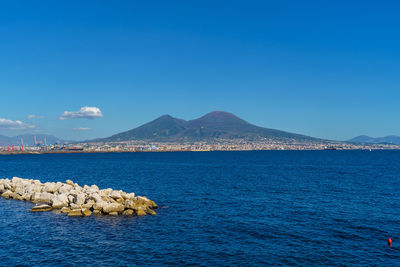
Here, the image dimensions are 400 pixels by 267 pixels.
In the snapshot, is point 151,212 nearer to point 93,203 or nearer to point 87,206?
point 93,203

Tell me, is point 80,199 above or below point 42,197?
above

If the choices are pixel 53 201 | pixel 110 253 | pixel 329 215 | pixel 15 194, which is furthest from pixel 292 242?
pixel 15 194

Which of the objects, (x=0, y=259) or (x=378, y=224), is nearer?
(x=0, y=259)

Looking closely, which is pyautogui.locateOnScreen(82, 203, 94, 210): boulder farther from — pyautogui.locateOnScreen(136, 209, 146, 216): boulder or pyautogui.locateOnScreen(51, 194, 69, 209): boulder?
pyautogui.locateOnScreen(136, 209, 146, 216): boulder

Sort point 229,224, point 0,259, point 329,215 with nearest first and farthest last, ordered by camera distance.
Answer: point 0,259
point 229,224
point 329,215

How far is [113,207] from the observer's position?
40.0m

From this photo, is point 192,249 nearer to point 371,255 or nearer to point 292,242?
point 292,242

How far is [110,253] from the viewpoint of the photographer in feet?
87.2

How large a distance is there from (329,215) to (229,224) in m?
14.4

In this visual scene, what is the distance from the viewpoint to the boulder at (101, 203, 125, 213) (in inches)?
1565

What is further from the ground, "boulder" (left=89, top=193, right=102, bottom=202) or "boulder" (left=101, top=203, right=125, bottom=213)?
"boulder" (left=89, top=193, right=102, bottom=202)

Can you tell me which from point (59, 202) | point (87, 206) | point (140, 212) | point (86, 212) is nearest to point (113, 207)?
point (86, 212)

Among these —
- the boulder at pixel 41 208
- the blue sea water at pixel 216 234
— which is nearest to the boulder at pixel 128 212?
the blue sea water at pixel 216 234

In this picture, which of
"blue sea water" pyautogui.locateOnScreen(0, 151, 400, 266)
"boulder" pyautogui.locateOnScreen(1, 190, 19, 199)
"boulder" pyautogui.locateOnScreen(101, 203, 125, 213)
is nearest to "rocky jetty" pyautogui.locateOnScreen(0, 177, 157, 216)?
"boulder" pyautogui.locateOnScreen(101, 203, 125, 213)
